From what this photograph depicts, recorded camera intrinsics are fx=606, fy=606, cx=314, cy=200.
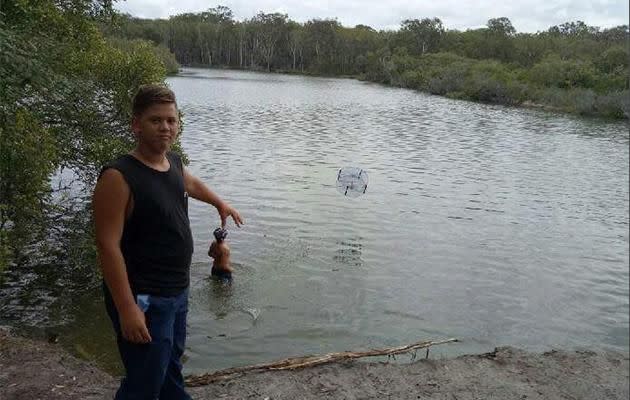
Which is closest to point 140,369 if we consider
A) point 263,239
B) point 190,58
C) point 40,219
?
point 40,219

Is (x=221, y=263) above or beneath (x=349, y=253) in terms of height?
above

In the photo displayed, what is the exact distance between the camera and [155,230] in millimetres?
3420

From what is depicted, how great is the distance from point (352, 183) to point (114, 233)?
1498 cm

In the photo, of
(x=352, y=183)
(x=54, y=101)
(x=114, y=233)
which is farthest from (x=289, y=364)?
(x=352, y=183)

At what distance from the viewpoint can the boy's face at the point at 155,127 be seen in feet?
11.3

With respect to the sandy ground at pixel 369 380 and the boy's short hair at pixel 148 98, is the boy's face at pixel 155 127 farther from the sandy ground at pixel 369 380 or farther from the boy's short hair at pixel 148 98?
the sandy ground at pixel 369 380

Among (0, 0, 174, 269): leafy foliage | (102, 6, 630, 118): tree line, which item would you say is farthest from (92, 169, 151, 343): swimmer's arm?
(102, 6, 630, 118): tree line

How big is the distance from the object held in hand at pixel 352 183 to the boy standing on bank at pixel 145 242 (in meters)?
13.6

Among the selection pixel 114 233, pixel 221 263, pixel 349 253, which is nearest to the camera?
pixel 114 233

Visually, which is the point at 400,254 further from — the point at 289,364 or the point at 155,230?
the point at 155,230

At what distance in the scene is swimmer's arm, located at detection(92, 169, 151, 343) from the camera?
10.5 ft

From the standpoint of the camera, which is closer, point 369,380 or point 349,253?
point 369,380

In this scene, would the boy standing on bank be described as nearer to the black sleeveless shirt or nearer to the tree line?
the black sleeveless shirt

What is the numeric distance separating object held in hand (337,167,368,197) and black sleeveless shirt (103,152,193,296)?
1358 centimetres
